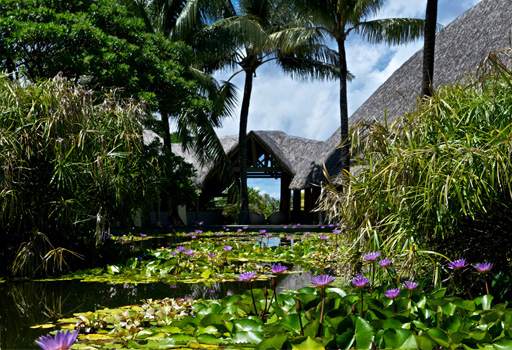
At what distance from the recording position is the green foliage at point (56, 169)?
205 inches

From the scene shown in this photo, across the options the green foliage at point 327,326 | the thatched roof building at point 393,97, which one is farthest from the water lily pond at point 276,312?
the thatched roof building at point 393,97

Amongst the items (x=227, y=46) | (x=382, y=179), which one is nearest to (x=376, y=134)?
(x=382, y=179)

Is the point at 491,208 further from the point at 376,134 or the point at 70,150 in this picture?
the point at 70,150

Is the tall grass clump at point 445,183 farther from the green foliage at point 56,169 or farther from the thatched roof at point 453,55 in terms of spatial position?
the thatched roof at point 453,55

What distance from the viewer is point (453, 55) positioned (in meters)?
13.9

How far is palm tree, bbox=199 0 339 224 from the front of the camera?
48.8 ft

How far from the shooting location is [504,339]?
7.09 feet

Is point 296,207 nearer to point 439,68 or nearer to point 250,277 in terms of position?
point 439,68

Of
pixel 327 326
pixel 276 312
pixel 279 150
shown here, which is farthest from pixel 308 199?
pixel 327 326

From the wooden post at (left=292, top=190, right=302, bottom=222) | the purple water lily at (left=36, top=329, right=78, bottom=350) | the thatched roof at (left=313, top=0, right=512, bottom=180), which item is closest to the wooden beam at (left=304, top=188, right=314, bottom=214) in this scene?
the wooden post at (left=292, top=190, right=302, bottom=222)

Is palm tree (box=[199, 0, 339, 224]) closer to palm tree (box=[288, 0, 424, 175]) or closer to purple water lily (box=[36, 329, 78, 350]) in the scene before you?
palm tree (box=[288, 0, 424, 175])

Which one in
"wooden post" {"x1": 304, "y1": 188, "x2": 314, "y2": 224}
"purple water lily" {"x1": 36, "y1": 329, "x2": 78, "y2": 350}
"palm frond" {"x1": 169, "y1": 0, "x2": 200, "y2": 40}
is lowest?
"purple water lily" {"x1": 36, "y1": 329, "x2": 78, "y2": 350}

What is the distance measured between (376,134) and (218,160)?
40.4ft

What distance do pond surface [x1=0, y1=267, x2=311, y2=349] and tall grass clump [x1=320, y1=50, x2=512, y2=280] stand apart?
3.89 ft
